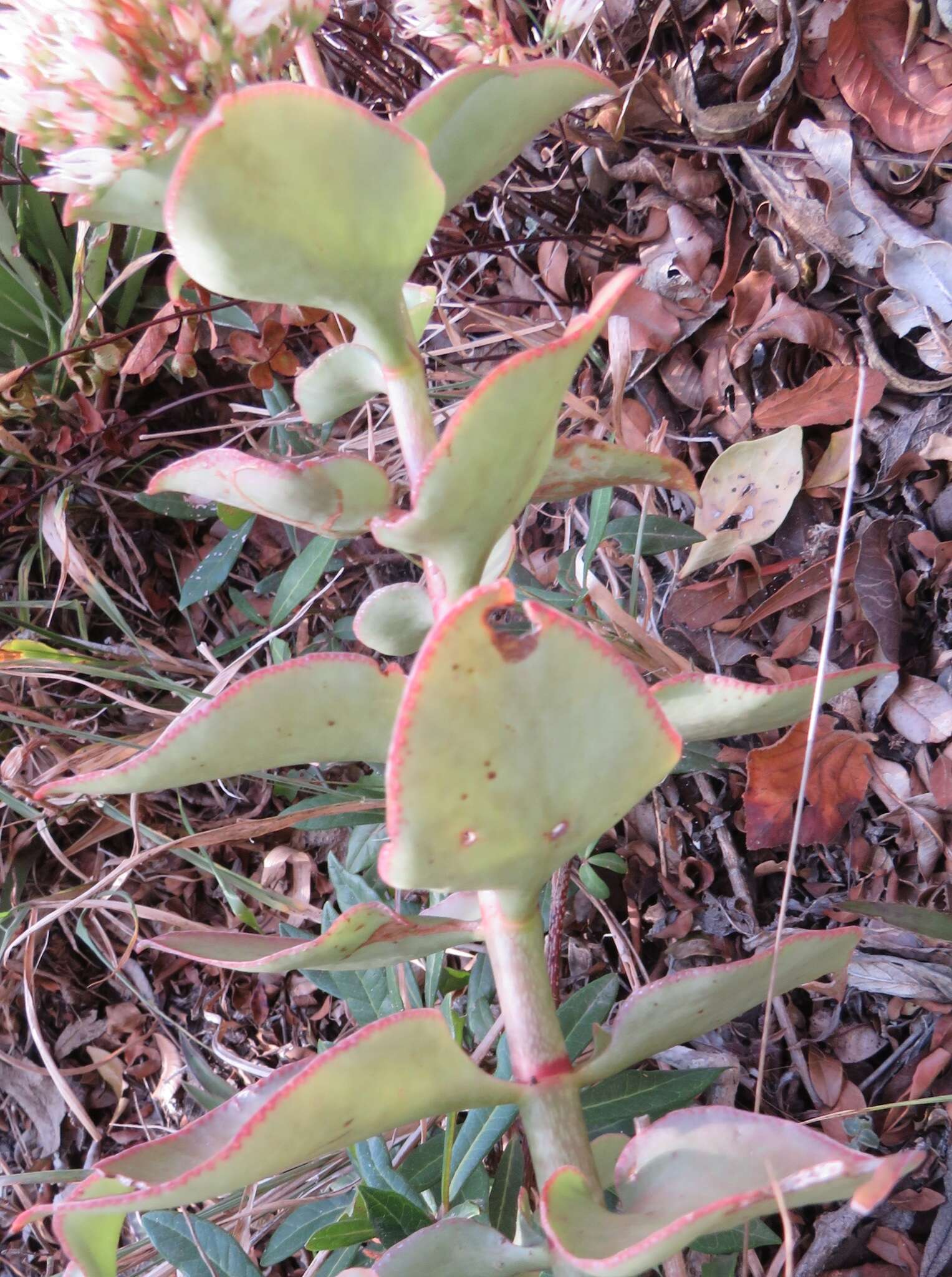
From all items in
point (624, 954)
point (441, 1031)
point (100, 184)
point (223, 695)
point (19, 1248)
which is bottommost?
point (19, 1248)

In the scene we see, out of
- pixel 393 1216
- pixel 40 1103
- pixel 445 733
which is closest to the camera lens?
pixel 445 733

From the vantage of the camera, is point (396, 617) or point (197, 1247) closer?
point (396, 617)

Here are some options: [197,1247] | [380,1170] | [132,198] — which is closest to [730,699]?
[132,198]

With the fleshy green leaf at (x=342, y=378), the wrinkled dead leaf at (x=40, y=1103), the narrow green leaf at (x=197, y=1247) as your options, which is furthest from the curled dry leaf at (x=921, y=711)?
the wrinkled dead leaf at (x=40, y=1103)

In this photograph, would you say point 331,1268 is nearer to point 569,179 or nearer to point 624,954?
point 624,954

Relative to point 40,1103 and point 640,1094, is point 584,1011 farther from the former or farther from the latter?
point 40,1103

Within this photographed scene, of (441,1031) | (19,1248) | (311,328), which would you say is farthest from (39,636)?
(441,1031)

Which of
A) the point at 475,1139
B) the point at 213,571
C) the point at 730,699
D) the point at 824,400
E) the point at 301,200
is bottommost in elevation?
the point at 475,1139
